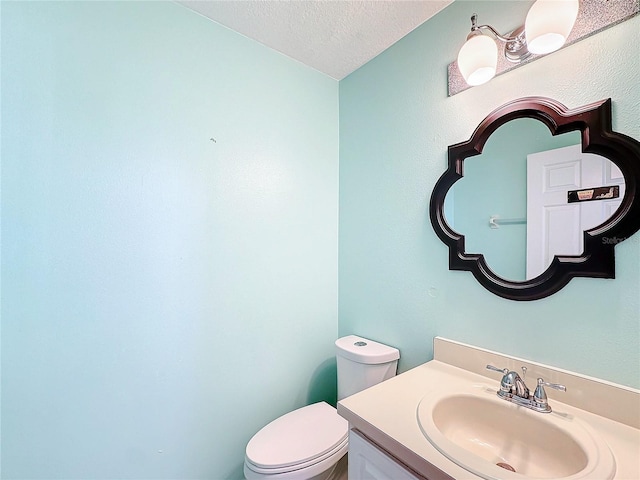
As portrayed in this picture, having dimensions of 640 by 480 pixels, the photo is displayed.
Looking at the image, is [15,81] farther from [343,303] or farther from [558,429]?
[558,429]

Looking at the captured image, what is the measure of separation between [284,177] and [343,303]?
85 cm

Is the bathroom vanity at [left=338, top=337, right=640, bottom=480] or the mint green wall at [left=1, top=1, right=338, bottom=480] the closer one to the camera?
the bathroom vanity at [left=338, top=337, right=640, bottom=480]

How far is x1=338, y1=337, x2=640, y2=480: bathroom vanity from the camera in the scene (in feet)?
2.13

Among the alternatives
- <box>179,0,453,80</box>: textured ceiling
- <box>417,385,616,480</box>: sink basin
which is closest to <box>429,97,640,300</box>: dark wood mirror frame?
<box>417,385,616,480</box>: sink basin

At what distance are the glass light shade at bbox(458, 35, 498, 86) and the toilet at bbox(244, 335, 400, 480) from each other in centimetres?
123

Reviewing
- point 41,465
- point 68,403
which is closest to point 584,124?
point 68,403

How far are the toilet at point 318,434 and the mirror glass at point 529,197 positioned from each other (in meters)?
0.70

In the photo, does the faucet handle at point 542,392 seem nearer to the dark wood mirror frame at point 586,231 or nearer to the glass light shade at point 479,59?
the dark wood mirror frame at point 586,231

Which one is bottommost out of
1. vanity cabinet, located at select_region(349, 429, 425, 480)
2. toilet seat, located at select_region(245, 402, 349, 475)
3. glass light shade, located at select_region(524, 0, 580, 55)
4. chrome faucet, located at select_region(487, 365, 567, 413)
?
toilet seat, located at select_region(245, 402, 349, 475)

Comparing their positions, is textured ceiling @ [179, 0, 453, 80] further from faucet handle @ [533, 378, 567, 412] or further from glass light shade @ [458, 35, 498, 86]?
faucet handle @ [533, 378, 567, 412]

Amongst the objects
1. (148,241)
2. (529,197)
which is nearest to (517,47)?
(529,197)

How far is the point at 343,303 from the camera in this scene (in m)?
1.69

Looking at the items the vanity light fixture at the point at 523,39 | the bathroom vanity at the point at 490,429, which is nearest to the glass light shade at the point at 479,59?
the vanity light fixture at the point at 523,39

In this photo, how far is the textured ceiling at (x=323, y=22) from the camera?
3.84ft
